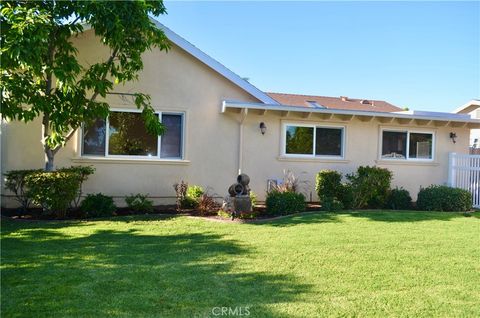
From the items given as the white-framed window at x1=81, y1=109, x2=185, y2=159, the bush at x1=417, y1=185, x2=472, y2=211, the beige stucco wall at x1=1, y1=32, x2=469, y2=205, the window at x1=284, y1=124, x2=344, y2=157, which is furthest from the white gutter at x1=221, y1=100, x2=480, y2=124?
the bush at x1=417, y1=185, x2=472, y2=211

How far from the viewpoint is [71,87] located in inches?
322

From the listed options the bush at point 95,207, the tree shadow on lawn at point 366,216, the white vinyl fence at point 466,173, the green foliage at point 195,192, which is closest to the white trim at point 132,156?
the green foliage at point 195,192

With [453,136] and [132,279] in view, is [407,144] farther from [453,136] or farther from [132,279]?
[132,279]

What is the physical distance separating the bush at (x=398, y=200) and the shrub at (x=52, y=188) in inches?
325

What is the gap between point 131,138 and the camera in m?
11.0

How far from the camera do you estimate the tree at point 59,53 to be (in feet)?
24.0

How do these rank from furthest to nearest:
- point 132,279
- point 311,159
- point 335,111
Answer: point 311,159, point 335,111, point 132,279

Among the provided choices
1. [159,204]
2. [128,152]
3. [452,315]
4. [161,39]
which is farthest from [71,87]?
[452,315]

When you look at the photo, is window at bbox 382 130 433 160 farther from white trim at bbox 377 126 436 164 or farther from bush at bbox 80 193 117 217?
bush at bbox 80 193 117 217

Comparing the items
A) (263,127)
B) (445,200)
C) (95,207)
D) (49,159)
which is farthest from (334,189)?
(49,159)

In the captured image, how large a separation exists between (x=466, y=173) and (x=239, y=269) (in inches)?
407

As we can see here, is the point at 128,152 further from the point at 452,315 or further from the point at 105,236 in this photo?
the point at 452,315

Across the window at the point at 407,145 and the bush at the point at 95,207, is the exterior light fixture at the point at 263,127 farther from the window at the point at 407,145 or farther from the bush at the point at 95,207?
the bush at the point at 95,207

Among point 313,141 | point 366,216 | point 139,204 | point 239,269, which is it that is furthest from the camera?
point 313,141
